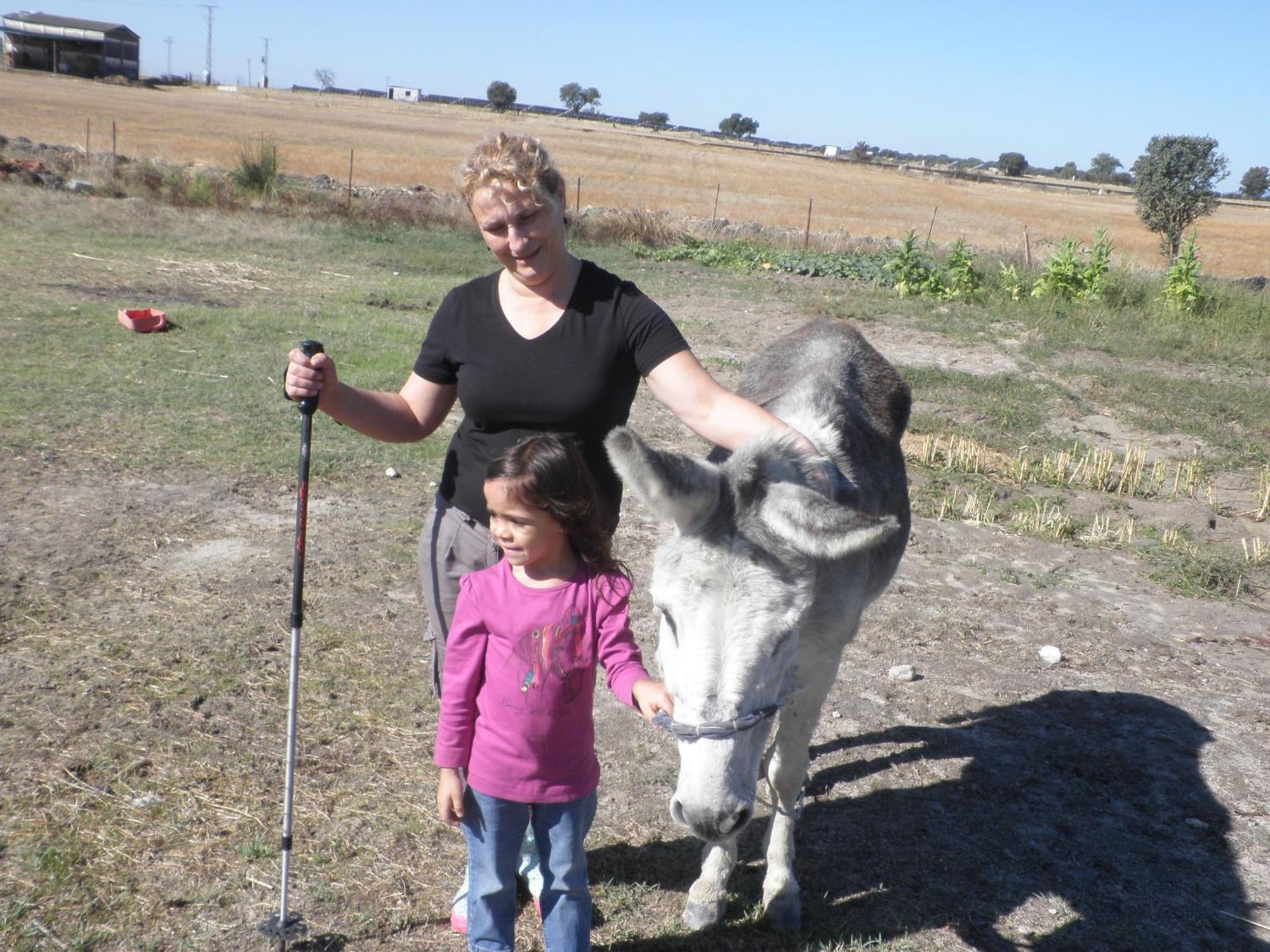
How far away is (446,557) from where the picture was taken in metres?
3.00

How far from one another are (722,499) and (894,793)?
2.37m

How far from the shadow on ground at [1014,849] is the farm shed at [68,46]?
85579mm

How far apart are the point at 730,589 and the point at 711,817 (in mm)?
566

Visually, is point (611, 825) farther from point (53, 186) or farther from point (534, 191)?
point (53, 186)

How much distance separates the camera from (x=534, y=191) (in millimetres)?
2676

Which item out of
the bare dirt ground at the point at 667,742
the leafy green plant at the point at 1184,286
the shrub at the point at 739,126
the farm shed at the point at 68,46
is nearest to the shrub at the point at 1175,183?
the leafy green plant at the point at 1184,286

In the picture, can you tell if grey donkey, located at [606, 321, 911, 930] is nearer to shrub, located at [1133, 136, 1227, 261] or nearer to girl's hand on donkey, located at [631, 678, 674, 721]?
girl's hand on donkey, located at [631, 678, 674, 721]

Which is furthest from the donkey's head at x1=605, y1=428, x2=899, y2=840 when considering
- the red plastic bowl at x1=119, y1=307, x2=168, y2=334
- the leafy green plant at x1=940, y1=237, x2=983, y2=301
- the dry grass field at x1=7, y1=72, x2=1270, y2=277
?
the dry grass field at x1=7, y1=72, x2=1270, y2=277

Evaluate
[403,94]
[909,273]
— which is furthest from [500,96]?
[909,273]

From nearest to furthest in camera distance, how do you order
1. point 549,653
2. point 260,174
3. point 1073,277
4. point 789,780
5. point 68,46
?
1. point 549,653
2. point 789,780
3. point 1073,277
4. point 260,174
5. point 68,46

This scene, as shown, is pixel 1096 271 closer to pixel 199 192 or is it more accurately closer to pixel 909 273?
pixel 909 273

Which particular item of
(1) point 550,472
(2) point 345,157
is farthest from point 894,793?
(2) point 345,157

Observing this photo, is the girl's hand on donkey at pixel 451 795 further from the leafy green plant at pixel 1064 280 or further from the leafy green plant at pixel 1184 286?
the leafy green plant at pixel 1184 286

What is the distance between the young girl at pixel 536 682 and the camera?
247cm
